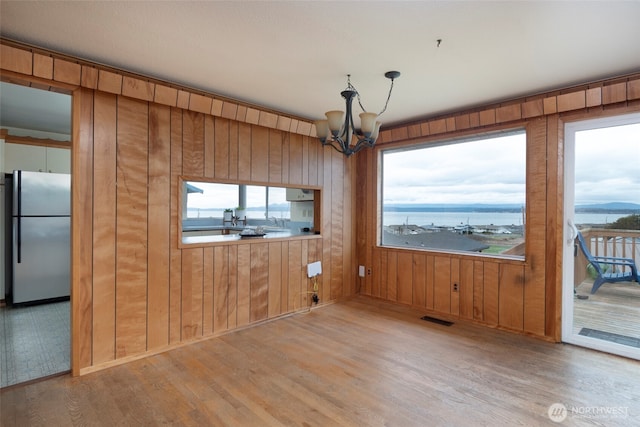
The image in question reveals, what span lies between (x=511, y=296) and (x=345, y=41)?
9.34ft

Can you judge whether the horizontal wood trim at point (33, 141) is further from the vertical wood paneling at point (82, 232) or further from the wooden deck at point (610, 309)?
the wooden deck at point (610, 309)

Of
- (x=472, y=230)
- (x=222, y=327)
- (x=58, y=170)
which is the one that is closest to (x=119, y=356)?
(x=222, y=327)

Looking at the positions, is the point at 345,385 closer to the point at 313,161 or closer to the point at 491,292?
the point at 491,292

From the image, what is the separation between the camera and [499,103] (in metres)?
3.32

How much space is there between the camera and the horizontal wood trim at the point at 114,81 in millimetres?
2131

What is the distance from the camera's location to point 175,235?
2918 millimetres

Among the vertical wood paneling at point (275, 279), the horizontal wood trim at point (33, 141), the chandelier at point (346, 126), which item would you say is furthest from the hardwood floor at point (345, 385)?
the horizontal wood trim at point (33, 141)

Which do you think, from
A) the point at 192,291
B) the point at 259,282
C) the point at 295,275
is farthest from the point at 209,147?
the point at 295,275

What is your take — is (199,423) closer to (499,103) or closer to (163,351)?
(163,351)

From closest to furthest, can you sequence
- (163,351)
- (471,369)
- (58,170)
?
(471,369), (163,351), (58,170)

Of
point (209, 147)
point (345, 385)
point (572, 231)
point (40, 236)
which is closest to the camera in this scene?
point (345, 385)

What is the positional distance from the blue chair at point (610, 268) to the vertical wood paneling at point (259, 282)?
301 cm

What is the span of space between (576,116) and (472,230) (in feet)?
4.73

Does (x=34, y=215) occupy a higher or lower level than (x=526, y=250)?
higher
